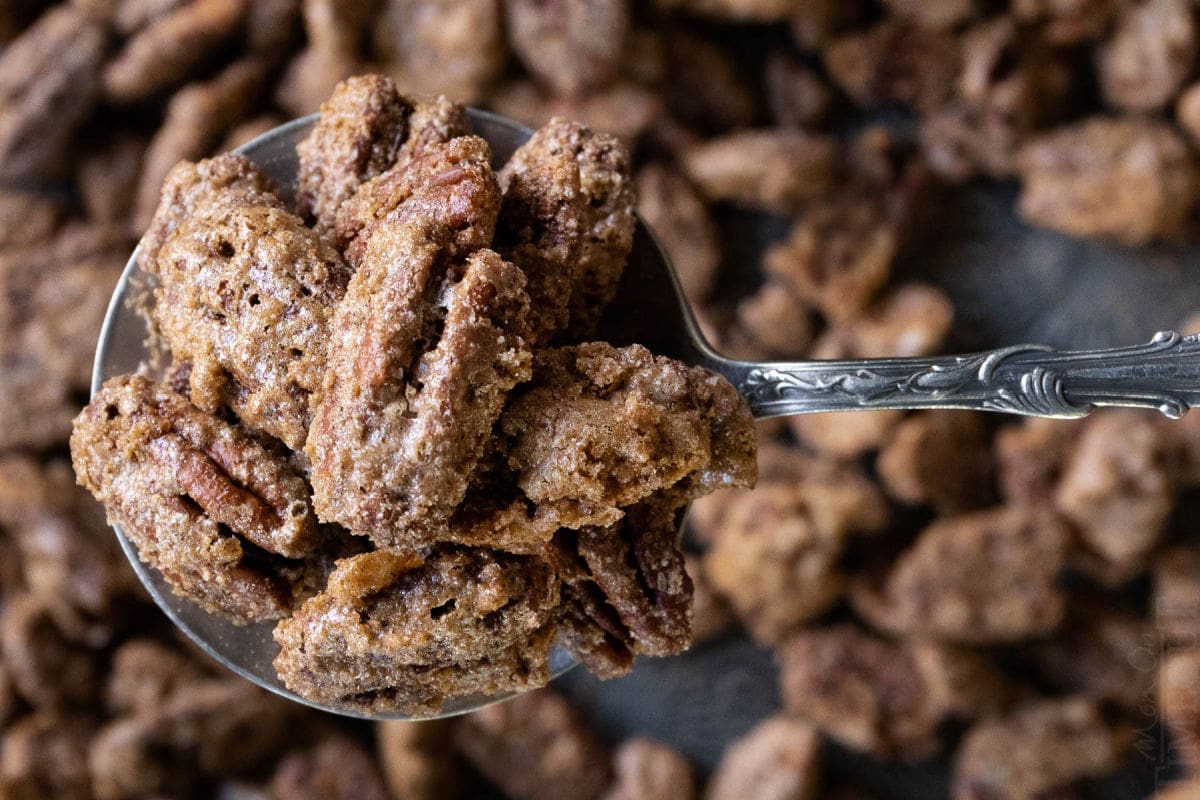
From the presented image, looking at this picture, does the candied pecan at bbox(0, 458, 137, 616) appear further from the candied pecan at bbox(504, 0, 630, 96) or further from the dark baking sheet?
the candied pecan at bbox(504, 0, 630, 96)

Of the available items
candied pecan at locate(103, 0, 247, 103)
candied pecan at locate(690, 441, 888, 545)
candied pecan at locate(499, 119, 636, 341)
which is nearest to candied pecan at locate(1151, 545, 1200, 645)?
candied pecan at locate(690, 441, 888, 545)

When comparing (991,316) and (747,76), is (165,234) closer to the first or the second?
(747,76)

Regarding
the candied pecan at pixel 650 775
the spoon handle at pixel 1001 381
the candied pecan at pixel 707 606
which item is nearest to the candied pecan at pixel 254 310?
the spoon handle at pixel 1001 381

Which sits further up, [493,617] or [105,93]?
[105,93]

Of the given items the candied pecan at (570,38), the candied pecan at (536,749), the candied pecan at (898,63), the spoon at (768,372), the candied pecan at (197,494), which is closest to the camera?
the candied pecan at (197,494)

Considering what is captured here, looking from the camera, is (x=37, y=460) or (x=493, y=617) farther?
(x=37, y=460)

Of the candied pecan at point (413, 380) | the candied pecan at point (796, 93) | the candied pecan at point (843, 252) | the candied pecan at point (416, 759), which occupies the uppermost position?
Answer: the candied pecan at point (413, 380)

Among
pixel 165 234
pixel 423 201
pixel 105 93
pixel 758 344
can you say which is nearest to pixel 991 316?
pixel 758 344

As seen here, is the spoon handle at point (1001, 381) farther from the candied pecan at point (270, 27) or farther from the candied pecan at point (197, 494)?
the candied pecan at point (270, 27)
